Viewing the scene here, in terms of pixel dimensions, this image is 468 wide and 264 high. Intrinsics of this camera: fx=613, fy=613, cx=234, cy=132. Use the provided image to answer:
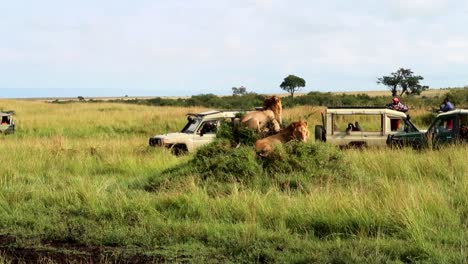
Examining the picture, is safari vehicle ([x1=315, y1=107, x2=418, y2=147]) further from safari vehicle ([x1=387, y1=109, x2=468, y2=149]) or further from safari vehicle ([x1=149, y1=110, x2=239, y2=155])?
safari vehicle ([x1=149, y1=110, x2=239, y2=155])

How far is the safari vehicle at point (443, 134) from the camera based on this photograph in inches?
569

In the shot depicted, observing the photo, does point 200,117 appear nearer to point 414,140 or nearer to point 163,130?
point 414,140

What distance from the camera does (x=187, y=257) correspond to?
5.96m

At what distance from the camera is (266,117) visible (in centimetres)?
1082

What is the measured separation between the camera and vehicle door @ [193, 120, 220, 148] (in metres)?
16.7

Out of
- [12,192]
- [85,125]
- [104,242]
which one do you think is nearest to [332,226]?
[104,242]

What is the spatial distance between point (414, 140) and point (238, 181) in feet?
23.4

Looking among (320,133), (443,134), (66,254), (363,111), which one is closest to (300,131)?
(66,254)

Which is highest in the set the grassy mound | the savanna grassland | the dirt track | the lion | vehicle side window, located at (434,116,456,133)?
the lion

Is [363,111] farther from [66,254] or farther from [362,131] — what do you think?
[66,254]

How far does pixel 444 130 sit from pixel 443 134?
146mm

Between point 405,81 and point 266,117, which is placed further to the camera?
point 405,81

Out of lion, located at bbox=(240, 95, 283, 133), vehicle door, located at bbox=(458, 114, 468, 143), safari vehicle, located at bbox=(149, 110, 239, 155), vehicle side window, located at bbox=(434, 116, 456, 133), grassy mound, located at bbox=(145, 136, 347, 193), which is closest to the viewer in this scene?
grassy mound, located at bbox=(145, 136, 347, 193)

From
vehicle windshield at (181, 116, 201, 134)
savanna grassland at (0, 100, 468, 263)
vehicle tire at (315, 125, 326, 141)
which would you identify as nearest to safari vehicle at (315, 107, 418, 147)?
vehicle tire at (315, 125, 326, 141)
